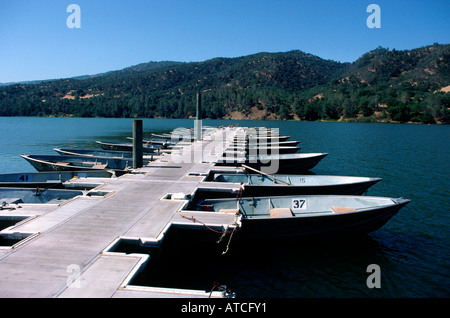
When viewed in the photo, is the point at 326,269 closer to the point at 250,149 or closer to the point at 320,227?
the point at 320,227

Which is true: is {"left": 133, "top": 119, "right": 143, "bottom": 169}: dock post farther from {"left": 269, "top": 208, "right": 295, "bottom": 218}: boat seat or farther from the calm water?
{"left": 269, "top": 208, "right": 295, "bottom": 218}: boat seat

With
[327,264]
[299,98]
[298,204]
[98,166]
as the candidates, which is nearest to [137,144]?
[98,166]

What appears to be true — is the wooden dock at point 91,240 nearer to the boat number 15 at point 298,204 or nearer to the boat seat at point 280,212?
the boat seat at point 280,212

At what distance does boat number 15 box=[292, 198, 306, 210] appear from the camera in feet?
41.8

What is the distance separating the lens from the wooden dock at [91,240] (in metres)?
6.09

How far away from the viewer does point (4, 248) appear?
7.39 metres

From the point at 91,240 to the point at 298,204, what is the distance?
807 centimetres

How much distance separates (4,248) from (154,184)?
770cm

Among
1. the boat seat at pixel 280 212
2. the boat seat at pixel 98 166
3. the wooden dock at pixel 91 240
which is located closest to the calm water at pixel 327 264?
the wooden dock at pixel 91 240

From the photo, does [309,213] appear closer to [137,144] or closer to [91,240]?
[91,240]

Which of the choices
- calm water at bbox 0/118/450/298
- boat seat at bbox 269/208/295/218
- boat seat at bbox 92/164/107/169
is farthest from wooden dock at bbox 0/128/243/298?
boat seat at bbox 92/164/107/169

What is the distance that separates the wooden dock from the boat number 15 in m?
3.47

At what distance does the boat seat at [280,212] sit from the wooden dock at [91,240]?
1904mm
